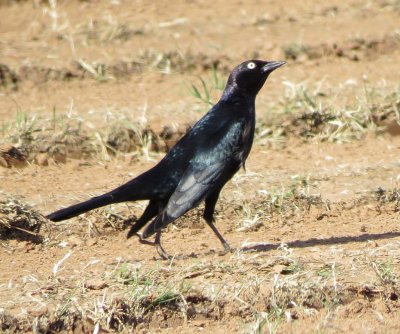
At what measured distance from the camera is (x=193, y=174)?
7.17 m

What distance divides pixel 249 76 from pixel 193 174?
3.35ft

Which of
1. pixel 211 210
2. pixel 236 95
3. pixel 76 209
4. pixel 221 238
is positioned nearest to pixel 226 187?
pixel 236 95

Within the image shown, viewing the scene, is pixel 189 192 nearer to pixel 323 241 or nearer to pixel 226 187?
pixel 323 241

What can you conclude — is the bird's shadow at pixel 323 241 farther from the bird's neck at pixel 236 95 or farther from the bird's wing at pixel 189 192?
the bird's neck at pixel 236 95

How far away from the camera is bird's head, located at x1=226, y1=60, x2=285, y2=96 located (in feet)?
25.7

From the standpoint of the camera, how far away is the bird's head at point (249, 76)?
308 inches

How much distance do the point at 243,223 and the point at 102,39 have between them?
155 inches

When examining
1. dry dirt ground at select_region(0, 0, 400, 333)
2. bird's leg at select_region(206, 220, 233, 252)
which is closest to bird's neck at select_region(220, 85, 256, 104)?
dry dirt ground at select_region(0, 0, 400, 333)

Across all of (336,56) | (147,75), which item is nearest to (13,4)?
(147,75)

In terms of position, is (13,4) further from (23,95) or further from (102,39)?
(23,95)

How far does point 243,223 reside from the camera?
7.73 metres

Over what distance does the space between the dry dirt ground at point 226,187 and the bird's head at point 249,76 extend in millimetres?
713

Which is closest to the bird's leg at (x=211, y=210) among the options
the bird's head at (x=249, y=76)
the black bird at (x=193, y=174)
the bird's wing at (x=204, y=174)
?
the black bird at (x=193, y=174)

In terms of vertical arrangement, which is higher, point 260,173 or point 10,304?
point 10,304
